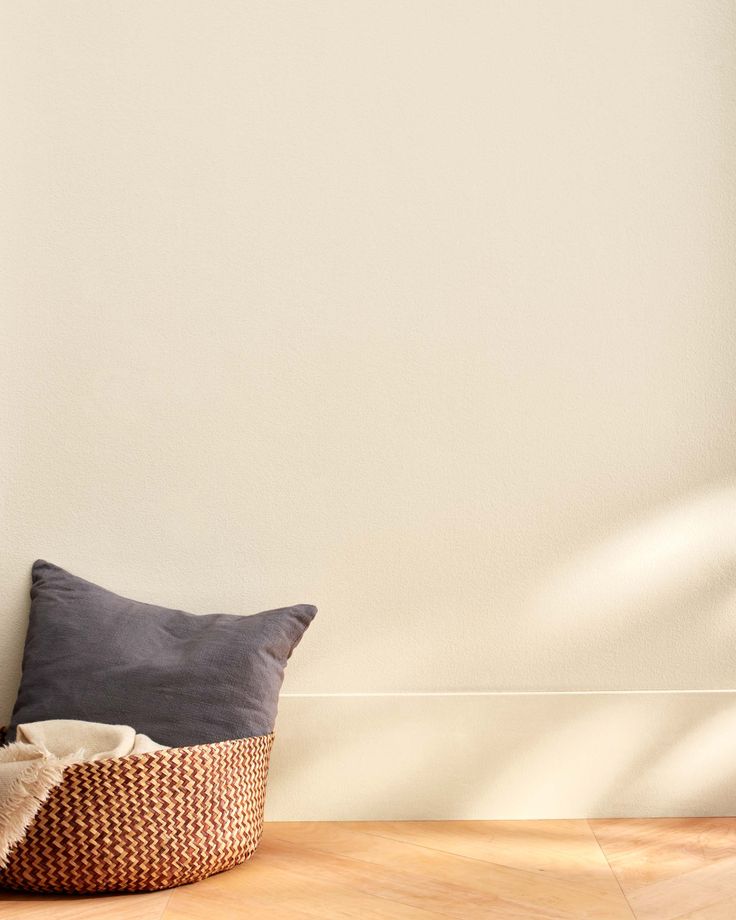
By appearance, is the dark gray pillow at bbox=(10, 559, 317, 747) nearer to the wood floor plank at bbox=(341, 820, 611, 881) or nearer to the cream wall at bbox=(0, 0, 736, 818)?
the cream wall at bbox=(0, 0, 736, 818)

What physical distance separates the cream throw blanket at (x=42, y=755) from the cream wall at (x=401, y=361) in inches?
14.7

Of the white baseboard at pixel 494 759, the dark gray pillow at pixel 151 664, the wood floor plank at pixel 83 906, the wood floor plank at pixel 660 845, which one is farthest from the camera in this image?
the white baseboard at pixel 494 759

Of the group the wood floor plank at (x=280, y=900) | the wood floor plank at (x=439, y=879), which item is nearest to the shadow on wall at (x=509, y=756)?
the wood floor plank at (x=439, y=879)

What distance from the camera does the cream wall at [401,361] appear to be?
1757 mm

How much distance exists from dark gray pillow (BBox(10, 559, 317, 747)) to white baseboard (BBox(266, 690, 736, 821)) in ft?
0.63

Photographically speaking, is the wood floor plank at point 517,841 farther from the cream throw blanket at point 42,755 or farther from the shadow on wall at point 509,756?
the cream throw blanket at point 42,755

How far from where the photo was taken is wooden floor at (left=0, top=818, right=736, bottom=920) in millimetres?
1250

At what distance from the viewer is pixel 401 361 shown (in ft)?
5.97

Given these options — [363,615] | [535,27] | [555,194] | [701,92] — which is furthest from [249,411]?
[701,92]

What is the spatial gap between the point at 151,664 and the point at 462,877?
2.06 feet

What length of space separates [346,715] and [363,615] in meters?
0.19

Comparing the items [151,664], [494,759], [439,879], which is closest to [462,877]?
[439,879]

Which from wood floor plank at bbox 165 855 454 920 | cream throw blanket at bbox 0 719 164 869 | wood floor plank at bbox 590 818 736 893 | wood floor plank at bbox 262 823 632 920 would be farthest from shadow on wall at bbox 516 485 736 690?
cream throw blanket at bbox 0 719 164 869

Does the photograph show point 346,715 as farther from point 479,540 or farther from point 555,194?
point 555,194
